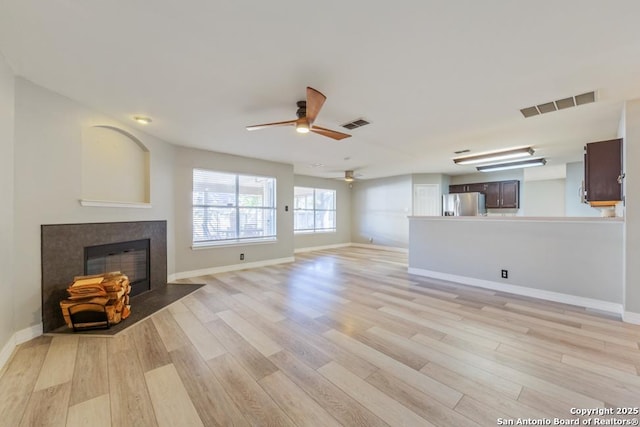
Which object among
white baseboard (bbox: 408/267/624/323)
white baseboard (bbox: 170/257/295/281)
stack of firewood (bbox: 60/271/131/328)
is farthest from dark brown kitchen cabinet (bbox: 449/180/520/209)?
stack of firewood (bbox: 60/271/131/328)

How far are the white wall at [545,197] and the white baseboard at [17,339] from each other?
420 inches

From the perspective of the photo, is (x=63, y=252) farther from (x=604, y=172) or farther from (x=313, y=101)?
(x=604, y=172)

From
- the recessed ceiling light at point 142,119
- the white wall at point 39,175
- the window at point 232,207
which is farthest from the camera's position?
the window at point 232,207

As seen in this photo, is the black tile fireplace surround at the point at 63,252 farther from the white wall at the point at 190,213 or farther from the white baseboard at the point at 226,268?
the white baseboard at the point at 226,268

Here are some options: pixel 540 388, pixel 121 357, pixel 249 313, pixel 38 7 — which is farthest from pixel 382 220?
pixel 38 7

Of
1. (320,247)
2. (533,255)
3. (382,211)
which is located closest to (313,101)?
(533,255)

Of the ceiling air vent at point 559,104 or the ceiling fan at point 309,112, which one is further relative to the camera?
the ceiling air vent at point 559,104

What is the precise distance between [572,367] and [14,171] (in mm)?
5044

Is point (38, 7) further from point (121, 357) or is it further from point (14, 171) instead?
point (121, 357)

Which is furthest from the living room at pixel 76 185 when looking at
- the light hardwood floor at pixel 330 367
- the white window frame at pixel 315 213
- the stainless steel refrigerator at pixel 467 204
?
the white window frame at pixel 315 213

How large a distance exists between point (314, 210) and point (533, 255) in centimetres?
594

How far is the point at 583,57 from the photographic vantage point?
204 cm

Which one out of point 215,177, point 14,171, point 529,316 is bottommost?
point 529,316

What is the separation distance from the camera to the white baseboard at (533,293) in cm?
314
